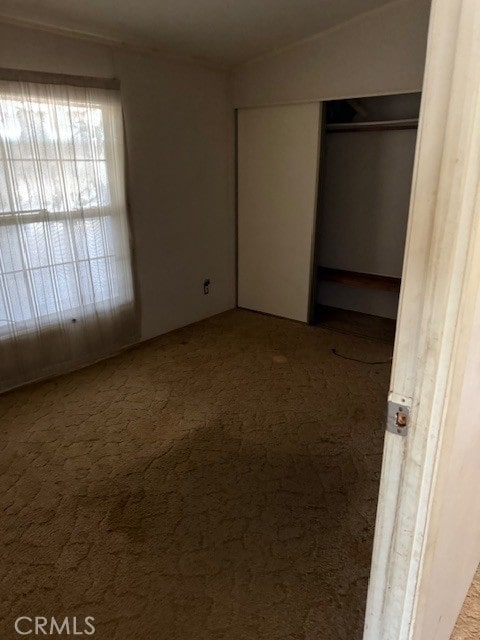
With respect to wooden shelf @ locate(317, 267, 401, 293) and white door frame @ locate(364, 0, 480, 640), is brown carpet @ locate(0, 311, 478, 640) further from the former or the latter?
wooden shelf @ locate(317, 267, 401, 293)

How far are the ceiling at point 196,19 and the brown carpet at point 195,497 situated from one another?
2.29 m

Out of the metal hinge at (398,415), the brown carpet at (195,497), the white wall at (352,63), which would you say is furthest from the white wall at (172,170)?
the metal hinge at (398,415)

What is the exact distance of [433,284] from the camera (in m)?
0.71

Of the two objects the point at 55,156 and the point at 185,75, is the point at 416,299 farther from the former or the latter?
the point at 185,75

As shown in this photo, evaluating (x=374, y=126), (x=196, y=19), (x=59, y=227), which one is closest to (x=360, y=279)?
(x=374, y=126)

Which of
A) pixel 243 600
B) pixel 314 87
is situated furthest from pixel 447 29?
pixel 314 87

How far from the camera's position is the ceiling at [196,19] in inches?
98.6

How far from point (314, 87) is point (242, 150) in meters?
0.91

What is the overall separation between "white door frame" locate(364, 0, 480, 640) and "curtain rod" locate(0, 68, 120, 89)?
8.86ft

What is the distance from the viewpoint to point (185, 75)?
3.59 m

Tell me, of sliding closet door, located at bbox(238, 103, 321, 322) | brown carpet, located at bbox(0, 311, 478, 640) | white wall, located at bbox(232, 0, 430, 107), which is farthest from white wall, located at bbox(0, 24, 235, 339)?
brown carpet, located at bbox(0, 311, 478, 640)

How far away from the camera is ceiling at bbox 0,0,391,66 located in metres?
2.50

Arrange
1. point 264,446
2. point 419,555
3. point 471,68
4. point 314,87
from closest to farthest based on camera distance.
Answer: point 471,68 → point 419,555 → point 264,446 → point 314,87

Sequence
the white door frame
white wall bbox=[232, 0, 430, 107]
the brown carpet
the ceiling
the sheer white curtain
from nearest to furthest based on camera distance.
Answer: the white door frame → the brown carpet → the ceiling → the sheer white curtain → white wall bbox=[232, 0, 430, 107]
